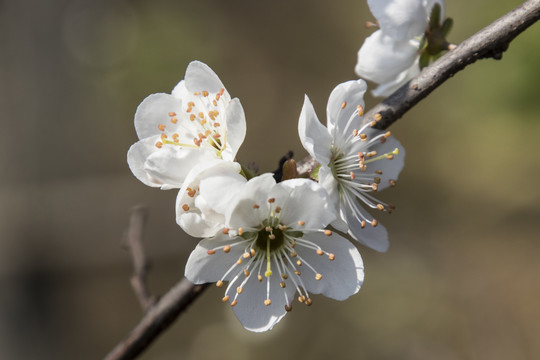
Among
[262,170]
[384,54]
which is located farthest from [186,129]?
[262,170]

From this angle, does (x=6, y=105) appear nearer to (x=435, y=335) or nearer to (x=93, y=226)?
(x=93, y=226)

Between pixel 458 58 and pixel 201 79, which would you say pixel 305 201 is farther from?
pixel 458 58

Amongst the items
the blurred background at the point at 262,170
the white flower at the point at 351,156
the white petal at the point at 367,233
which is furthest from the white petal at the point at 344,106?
the blurred background at the point at 262,170

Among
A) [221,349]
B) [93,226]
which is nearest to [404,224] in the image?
[221,349]

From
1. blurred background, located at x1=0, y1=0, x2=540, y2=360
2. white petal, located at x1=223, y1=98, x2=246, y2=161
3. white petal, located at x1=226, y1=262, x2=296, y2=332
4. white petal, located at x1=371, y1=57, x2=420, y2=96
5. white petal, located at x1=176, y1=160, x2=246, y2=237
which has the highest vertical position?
white petal, located at x1=223, y1=98, x2=246, y2=161

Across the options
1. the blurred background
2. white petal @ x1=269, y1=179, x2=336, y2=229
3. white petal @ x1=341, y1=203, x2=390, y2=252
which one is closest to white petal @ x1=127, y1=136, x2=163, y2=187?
white petal @ x1=269, y1=179, x2=336, y2=229

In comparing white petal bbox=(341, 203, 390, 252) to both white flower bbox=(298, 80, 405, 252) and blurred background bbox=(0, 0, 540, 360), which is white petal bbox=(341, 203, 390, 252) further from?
blurred background bbox=(0, 0, 540, 360)
